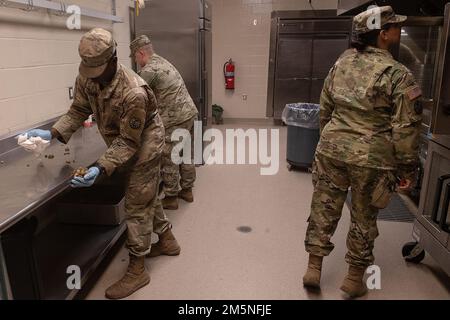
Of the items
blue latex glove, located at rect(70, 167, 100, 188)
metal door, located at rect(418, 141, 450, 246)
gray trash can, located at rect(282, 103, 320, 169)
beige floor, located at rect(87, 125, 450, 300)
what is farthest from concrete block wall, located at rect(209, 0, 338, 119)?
blue latex glove, located at rect(70, 167, 100, 188)

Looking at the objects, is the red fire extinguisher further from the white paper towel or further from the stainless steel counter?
the white paper towel

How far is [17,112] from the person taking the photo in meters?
2.41

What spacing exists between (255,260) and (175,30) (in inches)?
112

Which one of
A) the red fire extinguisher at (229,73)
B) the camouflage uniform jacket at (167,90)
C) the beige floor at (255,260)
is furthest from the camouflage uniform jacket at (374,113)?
the red fire extinguisher at (229,73)

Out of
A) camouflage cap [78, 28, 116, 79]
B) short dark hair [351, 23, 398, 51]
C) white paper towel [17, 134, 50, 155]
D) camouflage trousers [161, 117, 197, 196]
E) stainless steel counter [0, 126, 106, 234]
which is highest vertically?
short dark hair [351, 23, 398, 51]

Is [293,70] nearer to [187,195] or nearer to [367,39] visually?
[187,195]

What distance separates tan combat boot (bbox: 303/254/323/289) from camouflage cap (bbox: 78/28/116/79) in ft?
5.27

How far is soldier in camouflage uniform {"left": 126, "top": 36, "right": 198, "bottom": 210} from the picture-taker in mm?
3115

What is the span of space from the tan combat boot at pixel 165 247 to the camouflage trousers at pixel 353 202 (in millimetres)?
946

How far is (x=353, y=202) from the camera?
80.2 inches

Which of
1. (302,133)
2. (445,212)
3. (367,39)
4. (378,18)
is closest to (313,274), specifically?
(445,212)
